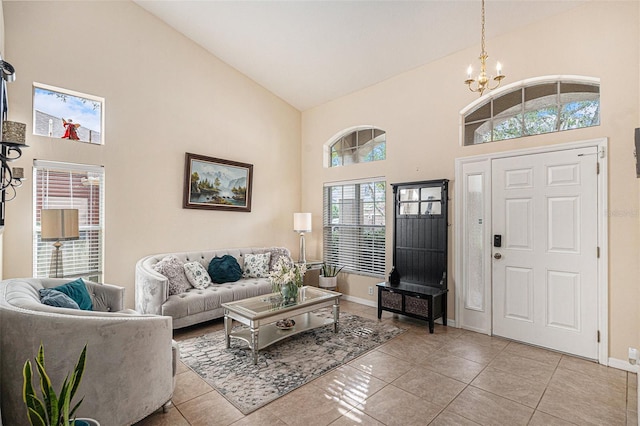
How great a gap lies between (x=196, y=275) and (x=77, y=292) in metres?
1.61

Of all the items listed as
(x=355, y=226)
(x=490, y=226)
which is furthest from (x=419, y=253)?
(x=355, y=226)

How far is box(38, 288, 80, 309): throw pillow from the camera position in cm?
223

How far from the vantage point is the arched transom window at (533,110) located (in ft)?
10.6

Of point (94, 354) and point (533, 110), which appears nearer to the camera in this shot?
point (94, 354)

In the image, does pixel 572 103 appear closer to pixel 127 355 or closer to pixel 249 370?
pixel 249 370

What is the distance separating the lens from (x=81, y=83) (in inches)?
147

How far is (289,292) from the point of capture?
3.42 m

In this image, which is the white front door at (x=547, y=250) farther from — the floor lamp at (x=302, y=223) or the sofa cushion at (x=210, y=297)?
the sofa cushion at (x=210, y=297)

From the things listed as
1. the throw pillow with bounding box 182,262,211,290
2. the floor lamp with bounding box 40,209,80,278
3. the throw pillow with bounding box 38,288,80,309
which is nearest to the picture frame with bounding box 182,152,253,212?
the throw pillow with bounding box 182,262,211,290

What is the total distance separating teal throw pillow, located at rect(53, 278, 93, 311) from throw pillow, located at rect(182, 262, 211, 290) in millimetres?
1486

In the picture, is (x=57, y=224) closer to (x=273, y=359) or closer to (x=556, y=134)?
(x=273, y=359)

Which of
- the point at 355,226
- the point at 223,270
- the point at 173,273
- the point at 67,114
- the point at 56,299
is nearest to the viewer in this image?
the point at 56,299

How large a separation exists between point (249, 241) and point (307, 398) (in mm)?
3371

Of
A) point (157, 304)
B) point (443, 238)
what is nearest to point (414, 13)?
point (443, 238)
